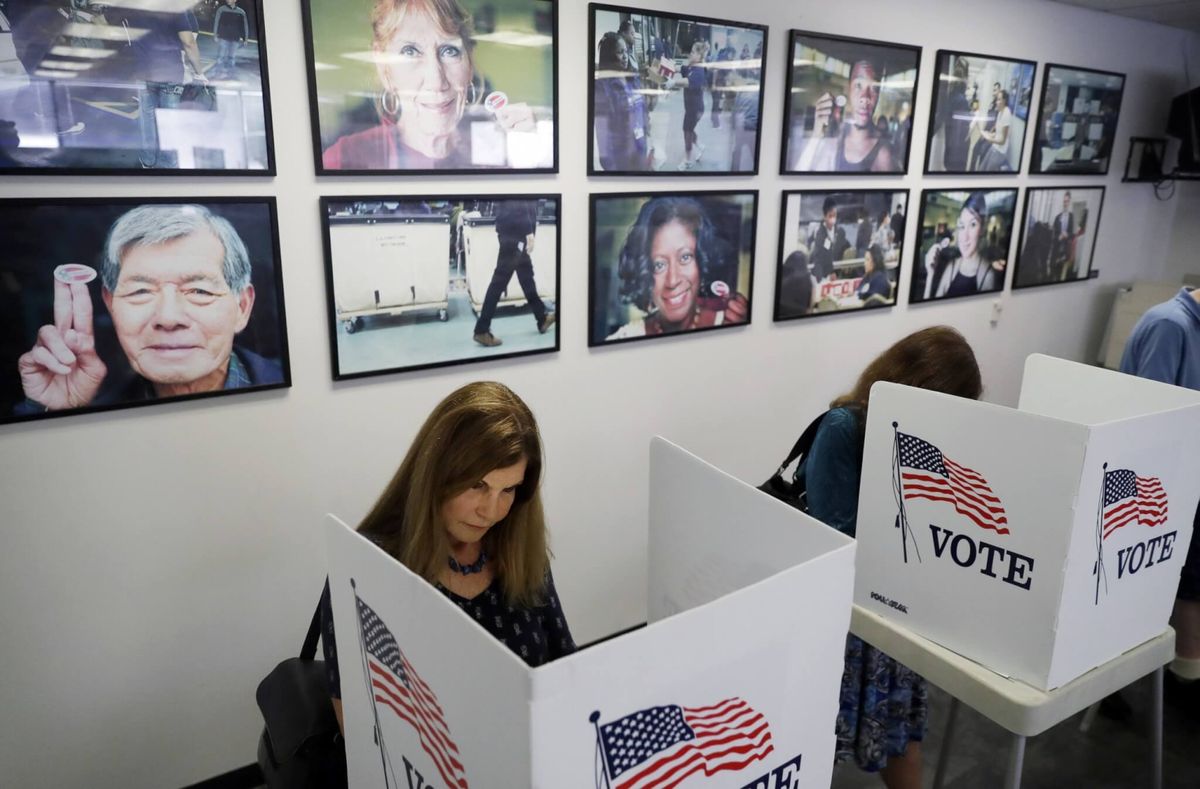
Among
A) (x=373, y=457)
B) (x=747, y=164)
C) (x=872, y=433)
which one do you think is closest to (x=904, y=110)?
(x=747, y=164)

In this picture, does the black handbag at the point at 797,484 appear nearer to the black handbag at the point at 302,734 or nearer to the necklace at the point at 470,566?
the necklace at the point at 470,566

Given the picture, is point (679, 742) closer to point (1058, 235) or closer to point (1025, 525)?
point (1025, 525)

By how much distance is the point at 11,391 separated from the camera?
169cm

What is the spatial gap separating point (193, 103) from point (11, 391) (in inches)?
29.2

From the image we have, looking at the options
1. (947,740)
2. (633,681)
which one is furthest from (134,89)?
(947,740)

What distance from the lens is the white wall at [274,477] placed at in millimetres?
1830

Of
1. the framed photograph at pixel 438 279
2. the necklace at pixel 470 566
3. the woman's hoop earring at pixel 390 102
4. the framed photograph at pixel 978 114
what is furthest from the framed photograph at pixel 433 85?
the framed photograph at pixel 978 114

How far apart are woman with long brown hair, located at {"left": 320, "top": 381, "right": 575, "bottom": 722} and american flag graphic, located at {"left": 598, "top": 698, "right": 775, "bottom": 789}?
1.90ft

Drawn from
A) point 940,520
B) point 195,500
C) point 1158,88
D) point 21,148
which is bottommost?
point 195,500

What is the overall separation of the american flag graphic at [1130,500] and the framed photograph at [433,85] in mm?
1623

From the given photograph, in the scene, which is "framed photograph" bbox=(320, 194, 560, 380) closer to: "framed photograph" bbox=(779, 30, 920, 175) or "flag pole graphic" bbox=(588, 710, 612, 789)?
"framed photograph" bbox=(779, 30, 920, 175)

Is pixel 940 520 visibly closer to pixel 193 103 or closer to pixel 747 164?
pixel 747 164

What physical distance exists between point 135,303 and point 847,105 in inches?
94.5

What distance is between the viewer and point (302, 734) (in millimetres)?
1372
